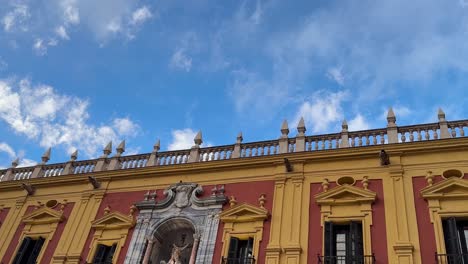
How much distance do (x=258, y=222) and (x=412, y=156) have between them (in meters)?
5.26

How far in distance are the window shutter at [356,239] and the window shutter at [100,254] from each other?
324 inches

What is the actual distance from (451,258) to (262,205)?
5.76 metres

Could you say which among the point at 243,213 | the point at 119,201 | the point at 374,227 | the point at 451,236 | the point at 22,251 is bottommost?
the point at 22,251

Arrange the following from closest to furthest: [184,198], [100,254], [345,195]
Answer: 1. [345,195]
2. [100,254]
3. [184,198]

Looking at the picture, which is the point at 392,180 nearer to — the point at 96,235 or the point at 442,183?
the point at 442,183

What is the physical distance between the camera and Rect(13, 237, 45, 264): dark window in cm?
1778

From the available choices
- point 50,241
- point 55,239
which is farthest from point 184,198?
point 50,241

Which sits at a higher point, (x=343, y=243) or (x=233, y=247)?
(x=343, y=243)

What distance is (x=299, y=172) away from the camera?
16.6 m

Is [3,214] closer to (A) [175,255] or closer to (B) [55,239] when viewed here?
(B) [55,239]

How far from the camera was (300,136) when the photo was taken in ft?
58.2

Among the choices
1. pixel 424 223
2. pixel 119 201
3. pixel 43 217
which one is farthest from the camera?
pixel 43 217

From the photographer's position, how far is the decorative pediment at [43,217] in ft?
60.7

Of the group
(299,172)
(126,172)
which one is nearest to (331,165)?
(299,172)
